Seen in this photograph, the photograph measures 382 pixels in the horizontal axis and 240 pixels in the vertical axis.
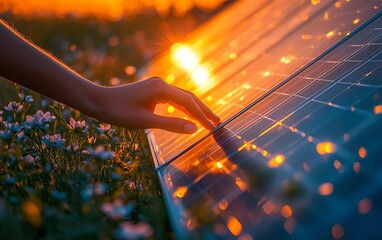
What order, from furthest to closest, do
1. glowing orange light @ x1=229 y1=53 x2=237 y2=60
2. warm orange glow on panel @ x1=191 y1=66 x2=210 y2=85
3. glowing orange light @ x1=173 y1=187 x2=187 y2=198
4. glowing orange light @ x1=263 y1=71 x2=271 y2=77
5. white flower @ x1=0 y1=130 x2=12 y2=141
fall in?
glowing orange light @ x1=229 y1=53 x2=237 y2=60
warm orange glow on panel @ x1=191 y1=66 x2=210 y2=85
glowing orange light @ x1=263 y1=71 x2=271 y2=77
white flower @ x1=0 y1=130 x2=12 y2=141
glowing orange light @ x1=173 y1=187 x2=187 y2=198

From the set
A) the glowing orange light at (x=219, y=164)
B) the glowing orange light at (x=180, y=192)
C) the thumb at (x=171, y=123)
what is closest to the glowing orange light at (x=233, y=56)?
the thumb at (x=171, y=123)

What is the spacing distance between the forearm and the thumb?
0.82ft

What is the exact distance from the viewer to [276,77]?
2.89m

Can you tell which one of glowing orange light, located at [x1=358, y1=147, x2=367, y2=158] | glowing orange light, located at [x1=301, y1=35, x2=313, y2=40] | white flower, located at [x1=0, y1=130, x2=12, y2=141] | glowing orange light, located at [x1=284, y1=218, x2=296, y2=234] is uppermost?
glowing orange light, located at [x1=301, y1=35, x2=313, y2=40]

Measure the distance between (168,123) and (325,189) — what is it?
1087 mm

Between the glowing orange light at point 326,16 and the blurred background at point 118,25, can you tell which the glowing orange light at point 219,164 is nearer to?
the glowing orange light at point 326,16

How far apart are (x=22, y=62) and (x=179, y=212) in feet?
3.21

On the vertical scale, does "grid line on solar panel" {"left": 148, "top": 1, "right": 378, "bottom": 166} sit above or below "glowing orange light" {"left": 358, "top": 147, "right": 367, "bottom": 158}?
above

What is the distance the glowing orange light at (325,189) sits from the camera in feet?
4.14

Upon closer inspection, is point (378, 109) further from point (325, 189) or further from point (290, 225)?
point (290, 225)

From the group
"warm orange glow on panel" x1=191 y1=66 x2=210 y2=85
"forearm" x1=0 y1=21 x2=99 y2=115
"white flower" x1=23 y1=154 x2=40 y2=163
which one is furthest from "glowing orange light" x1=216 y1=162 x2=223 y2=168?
"warm orange glow on panel" x1=191 y1=66 x2=210 y2=85

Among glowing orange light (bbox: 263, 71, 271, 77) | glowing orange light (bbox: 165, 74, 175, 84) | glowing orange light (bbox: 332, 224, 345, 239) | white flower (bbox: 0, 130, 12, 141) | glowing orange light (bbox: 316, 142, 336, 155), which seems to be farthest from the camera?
glowing orange light (bbox: 165, 74, 175, 84)

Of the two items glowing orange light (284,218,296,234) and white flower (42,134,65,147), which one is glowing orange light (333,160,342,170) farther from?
white flower (42,134,65,147)

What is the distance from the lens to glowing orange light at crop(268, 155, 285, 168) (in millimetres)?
1543
